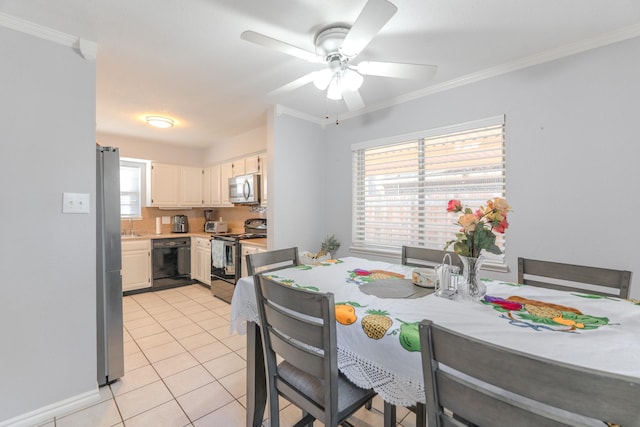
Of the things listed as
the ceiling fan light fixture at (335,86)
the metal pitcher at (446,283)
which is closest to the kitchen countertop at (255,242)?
the ceiling fan light fixture at (335,86)

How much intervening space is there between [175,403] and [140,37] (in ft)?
7.95

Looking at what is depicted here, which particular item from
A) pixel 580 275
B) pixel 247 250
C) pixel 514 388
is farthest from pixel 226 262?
pixel 514 388

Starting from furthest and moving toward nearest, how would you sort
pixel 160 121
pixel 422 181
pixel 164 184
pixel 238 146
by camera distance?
pixel 164 184 < pixel 238 146 < pixel 160 121 < pixel 422 181

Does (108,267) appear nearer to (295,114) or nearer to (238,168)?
(295,114)

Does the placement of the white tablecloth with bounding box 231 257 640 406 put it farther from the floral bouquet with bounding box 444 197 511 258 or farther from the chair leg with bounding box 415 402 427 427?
the chair leg with bounding box 415 402 427 427

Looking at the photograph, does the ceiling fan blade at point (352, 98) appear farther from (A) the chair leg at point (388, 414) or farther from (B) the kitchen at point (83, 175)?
(A) the chair leg at point (388, 414)

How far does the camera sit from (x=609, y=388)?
0.51 metres

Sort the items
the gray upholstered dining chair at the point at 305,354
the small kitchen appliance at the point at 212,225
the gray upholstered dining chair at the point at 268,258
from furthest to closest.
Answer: the small kitchen appliance at the point at 212,225 → the gray upholstered dining chair at the point at 268,258 → the gray upholstered dining chair at the point at 305,354

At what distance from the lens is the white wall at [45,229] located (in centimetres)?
166

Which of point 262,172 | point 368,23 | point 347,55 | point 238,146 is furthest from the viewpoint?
point 238,146

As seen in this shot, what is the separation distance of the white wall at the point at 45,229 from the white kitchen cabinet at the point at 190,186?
3155 mm

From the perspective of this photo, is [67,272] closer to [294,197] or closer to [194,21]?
[194,21]

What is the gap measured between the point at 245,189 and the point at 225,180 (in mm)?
820

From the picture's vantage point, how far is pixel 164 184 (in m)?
4.75
